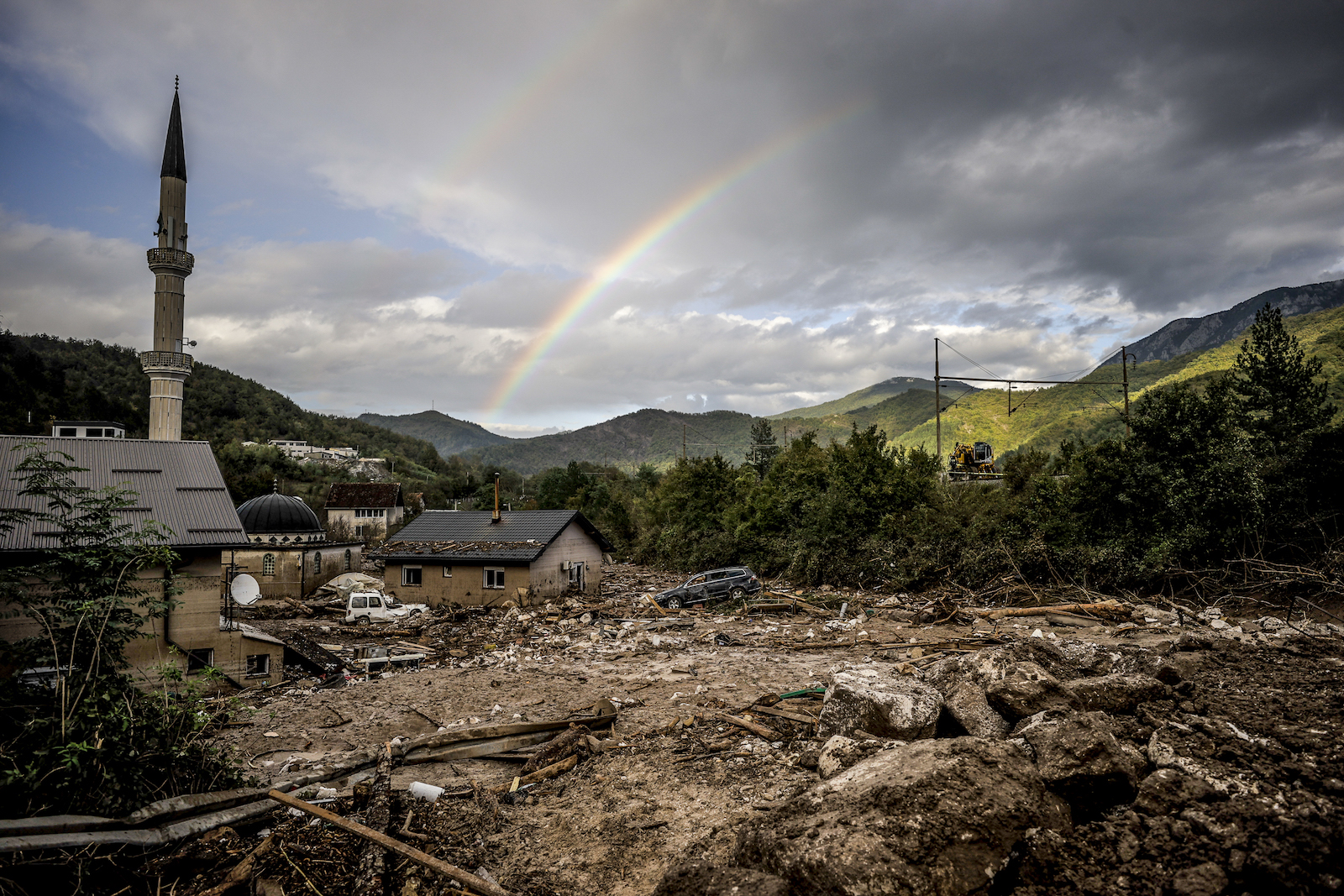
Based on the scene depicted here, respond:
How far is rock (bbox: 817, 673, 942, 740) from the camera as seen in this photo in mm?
7328

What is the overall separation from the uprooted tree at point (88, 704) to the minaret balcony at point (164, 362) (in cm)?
3175

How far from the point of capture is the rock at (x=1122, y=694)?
650 cm

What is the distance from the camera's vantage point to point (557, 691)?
43.7 ft

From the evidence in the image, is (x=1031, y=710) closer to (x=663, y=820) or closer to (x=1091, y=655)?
(x=1091, y=655)

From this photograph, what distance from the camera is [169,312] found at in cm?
3384

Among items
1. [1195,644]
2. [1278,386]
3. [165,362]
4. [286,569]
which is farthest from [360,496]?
[1278,386]

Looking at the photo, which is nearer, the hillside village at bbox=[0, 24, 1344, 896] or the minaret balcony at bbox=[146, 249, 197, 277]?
the hillside village at bbox=[0, 24, 1344, 896]

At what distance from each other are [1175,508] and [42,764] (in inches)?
942

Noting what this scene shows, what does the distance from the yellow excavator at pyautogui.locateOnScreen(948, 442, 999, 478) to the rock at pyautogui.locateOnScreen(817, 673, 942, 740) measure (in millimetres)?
27480

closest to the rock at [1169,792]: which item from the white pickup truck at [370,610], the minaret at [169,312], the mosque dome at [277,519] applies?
the white pickup truck at [370,610]

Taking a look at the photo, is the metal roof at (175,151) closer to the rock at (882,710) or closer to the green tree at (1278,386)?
the rock at (882,710)

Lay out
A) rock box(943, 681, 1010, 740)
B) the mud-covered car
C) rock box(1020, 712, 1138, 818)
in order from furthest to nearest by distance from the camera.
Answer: the mud-covered car, rock box(943, 681, 1010, 740), rock box(1020, 712, 1138, 818)

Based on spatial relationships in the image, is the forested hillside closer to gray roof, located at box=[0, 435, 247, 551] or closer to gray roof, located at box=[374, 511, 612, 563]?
gray roof, located at box=[374, 511, 612, 563]

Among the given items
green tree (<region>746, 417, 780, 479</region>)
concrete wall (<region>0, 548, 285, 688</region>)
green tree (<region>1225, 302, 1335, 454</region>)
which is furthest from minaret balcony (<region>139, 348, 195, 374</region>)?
green tree (<region>1225, 302, 1335, 454</region>)
